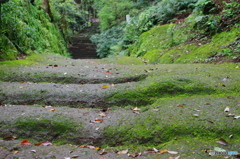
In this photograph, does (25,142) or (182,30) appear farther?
(182,30)

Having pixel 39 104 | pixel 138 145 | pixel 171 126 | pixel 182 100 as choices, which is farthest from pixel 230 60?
pixel 39 104

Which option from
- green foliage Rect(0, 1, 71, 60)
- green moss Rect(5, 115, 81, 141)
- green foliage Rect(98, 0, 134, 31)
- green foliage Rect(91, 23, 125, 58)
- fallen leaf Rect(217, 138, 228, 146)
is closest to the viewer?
fallen leaf Rect(217, 138, 228, 146)

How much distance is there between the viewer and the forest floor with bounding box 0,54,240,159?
2.69m

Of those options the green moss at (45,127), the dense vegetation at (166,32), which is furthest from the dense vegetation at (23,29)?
the green moss at (45,127)

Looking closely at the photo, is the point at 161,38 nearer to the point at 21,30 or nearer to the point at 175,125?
the point at 21,30

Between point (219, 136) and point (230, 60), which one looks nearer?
point (219, 136)

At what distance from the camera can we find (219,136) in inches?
110

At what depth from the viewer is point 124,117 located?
11.7ft

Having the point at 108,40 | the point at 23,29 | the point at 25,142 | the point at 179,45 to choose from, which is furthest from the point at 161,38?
the point at 25,142

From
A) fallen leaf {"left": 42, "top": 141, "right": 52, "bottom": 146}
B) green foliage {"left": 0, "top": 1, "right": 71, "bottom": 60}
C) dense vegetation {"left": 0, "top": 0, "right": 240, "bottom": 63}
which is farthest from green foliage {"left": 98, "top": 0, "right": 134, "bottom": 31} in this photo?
fallen leaf {"left": 42, "top": 141, "right": 52, "bottom": 146}

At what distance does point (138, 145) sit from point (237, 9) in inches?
351

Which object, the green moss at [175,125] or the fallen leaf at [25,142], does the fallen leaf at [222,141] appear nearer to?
the green moss at [175,125]

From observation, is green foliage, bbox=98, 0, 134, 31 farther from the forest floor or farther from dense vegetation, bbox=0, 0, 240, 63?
the forest floor

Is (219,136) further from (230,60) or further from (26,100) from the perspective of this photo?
(230,60)
